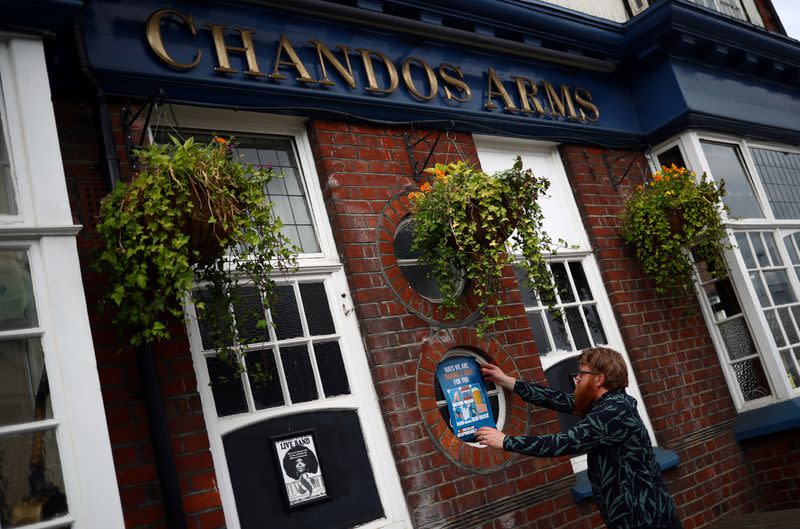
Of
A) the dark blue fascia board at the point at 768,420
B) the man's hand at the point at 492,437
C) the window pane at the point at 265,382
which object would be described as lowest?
the dark blue fascia board at the point at 768,420

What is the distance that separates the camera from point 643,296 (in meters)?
6.88

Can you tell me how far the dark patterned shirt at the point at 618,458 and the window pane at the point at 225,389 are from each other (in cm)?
158

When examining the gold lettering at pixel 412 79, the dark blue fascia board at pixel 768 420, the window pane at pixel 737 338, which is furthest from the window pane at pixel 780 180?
the gold lettering at pixel 412 79

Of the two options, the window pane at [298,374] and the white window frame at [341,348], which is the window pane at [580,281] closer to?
the white window frame at [341,348]

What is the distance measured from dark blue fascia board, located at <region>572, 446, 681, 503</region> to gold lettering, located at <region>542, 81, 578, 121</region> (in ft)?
10.4

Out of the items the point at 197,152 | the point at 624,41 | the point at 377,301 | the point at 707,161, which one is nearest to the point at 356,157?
the point at 377,301

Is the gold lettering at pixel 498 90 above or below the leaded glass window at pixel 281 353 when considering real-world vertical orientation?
above

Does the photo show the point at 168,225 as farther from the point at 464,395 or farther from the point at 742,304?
the point at 742,304

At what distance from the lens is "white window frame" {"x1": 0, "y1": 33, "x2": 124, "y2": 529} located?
317 centimetres

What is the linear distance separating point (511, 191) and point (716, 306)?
3610 mm

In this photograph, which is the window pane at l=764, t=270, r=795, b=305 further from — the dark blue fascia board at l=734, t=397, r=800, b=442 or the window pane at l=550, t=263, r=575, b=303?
the window pane at l=550, t=263, r=575, b=303

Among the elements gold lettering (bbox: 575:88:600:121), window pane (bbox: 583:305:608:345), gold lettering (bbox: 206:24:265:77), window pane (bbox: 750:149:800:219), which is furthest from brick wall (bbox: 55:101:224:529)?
window pane (bbox: 750:149:800:219)

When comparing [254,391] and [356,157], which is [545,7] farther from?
[254,391]

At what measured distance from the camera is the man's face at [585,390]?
423cm
